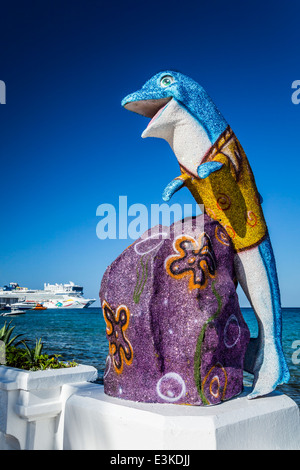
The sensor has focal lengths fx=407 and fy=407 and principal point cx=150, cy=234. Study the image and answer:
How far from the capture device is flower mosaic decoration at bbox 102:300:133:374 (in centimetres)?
356

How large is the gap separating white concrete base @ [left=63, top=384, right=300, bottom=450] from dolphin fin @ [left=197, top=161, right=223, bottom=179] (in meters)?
2.01

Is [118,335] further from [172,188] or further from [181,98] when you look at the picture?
[181,98]

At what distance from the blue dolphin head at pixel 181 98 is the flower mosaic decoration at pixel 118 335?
1.85 metres

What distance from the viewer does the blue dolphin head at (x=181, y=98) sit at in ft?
12.7

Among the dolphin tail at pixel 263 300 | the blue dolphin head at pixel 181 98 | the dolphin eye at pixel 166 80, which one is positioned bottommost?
the dolphin tail at pixel 263 300

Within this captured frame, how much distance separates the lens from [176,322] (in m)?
3.48

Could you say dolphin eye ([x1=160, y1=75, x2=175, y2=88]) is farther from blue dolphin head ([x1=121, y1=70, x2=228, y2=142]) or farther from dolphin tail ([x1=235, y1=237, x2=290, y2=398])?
dolphin tail ([x1=235, y1=237, x2=290, y2=398])

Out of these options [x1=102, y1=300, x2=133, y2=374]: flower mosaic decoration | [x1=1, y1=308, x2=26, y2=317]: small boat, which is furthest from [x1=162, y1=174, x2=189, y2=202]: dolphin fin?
[x1=1, y1=308, x2=26, y2=317]: small boat

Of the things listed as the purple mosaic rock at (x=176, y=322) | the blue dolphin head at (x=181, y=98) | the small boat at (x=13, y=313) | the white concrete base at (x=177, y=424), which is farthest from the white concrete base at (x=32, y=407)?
the small boat at (x=13, y=313)

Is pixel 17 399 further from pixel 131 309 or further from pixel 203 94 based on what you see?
pixel 203 94

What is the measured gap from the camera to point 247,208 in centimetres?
394

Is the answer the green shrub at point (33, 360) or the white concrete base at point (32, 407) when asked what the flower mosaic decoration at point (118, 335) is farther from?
the green shrub at point (33, 360)
